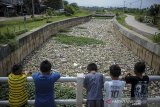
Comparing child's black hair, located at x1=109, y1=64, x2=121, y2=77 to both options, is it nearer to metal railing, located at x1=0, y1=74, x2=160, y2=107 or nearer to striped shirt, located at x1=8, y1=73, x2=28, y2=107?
metal railing, located at x1=0, y1=74, x2=160, y2=107

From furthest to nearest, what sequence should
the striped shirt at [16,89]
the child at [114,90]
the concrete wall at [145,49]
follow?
the concrete wall at [145,49] < the striped shirt at [16,89] < the child at [114,90]

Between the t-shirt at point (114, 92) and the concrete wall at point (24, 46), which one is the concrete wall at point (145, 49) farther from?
the t-shirt at point (114, 92)

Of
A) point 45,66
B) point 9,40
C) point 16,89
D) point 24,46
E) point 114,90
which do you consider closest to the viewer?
point 114,90

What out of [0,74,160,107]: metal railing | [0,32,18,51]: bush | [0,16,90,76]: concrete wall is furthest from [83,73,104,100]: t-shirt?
[0,32,18,51]: bush

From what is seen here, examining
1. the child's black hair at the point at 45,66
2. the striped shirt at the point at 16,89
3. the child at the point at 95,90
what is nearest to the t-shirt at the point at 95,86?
the child at the point at 95,90

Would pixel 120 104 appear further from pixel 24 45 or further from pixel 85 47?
pixel 85 47

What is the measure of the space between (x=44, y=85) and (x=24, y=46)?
1022 cm

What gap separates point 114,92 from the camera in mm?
4949

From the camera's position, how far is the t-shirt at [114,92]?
16.2 ft

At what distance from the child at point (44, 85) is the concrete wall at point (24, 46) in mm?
5783

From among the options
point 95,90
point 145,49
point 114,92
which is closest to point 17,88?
point 95,90

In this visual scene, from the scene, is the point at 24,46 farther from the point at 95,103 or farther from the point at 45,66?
the point at 95,103

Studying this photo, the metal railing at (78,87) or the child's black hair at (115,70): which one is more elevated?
the child's black hair at (115,70)

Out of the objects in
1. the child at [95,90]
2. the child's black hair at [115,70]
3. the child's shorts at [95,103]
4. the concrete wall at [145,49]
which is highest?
the child's black hair at [115,70]
